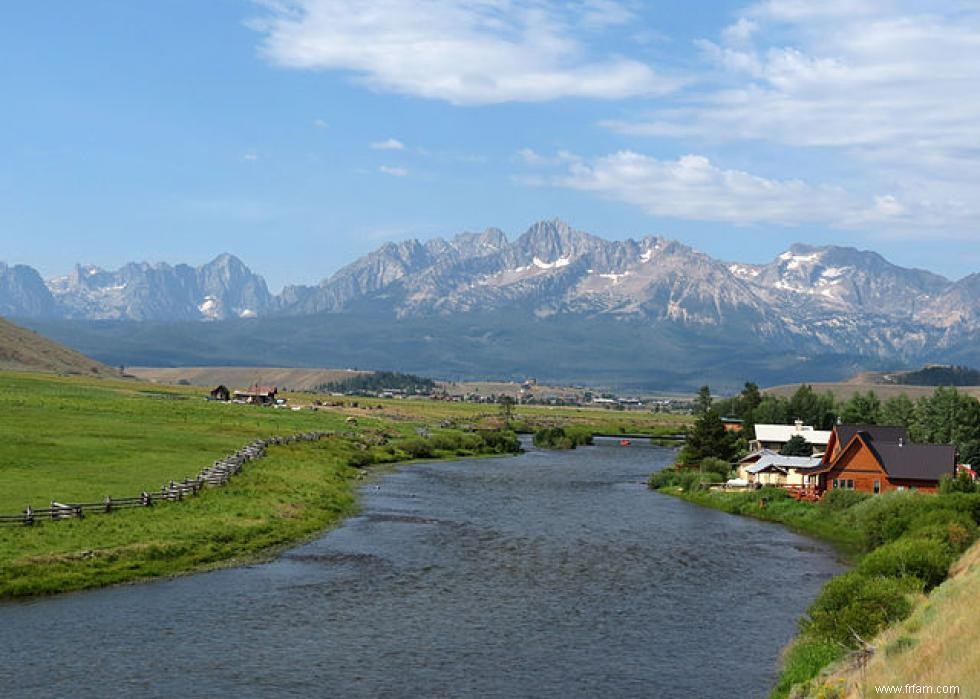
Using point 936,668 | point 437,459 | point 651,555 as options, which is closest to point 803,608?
point 651,555

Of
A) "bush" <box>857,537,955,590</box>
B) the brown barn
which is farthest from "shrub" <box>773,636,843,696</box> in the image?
the brown barn

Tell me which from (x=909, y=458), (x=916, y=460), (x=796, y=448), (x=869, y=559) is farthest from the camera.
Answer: (x=796, y=448)

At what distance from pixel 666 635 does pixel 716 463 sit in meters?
86.8

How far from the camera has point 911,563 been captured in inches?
1955

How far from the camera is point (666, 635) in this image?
1845 inches

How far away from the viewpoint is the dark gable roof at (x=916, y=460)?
95750mm

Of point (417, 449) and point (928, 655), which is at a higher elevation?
point (928, 655)

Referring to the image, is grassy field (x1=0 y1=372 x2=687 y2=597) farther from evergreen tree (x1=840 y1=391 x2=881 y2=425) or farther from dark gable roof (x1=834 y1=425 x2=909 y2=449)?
evergreen tree (x1=840 y1=391 x2=881 y2=425)

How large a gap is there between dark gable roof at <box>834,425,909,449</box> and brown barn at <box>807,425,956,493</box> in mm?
2175

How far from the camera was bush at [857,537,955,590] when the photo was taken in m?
48.8

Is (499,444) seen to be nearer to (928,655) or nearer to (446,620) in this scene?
(446,620)

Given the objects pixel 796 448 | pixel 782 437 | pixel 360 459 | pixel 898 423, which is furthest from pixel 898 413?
pixel 360 459

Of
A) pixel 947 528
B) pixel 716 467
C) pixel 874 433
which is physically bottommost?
pixel 716 467

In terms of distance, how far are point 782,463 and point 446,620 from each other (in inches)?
2937
